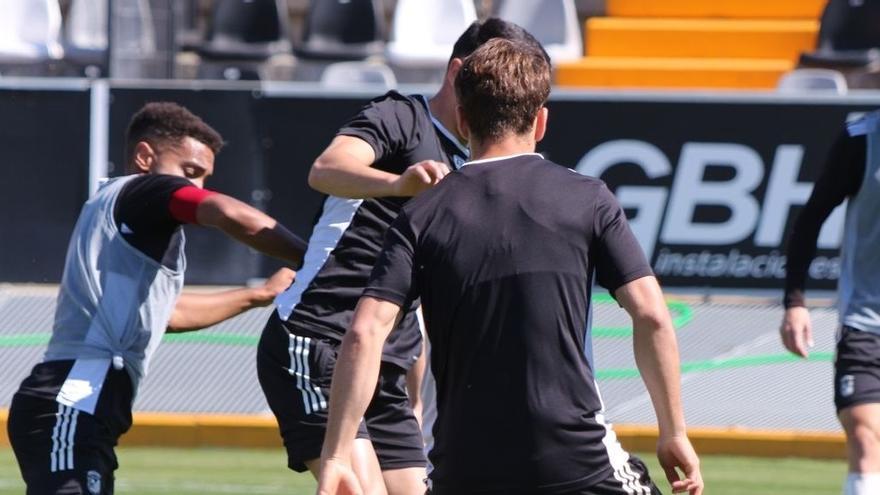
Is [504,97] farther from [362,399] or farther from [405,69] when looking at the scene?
[405,69]

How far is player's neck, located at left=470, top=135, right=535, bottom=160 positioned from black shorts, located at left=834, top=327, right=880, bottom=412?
231 cm

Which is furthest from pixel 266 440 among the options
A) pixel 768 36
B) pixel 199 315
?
pixel 768 36

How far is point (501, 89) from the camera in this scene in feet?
13.8

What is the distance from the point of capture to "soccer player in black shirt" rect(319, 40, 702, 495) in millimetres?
4203

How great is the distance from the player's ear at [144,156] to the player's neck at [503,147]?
1941 millimetres

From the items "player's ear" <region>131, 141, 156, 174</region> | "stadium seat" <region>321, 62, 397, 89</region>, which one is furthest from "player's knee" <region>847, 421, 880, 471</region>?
"stadium seat" <region>321, 62, 397, 89</region>

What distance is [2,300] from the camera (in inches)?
495

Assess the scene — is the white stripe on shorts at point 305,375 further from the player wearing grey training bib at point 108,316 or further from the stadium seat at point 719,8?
the stadium seat at point 719,8

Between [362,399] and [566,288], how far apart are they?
0.57 meters

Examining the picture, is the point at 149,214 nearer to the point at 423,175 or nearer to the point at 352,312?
the point at 352,312

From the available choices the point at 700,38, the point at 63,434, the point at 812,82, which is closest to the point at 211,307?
the point at 63,434

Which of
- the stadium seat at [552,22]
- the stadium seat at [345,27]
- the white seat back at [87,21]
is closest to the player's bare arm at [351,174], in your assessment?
the stadium seat at [552,22]

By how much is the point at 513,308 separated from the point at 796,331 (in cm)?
242

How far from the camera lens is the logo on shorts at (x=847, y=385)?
20.2 feet
